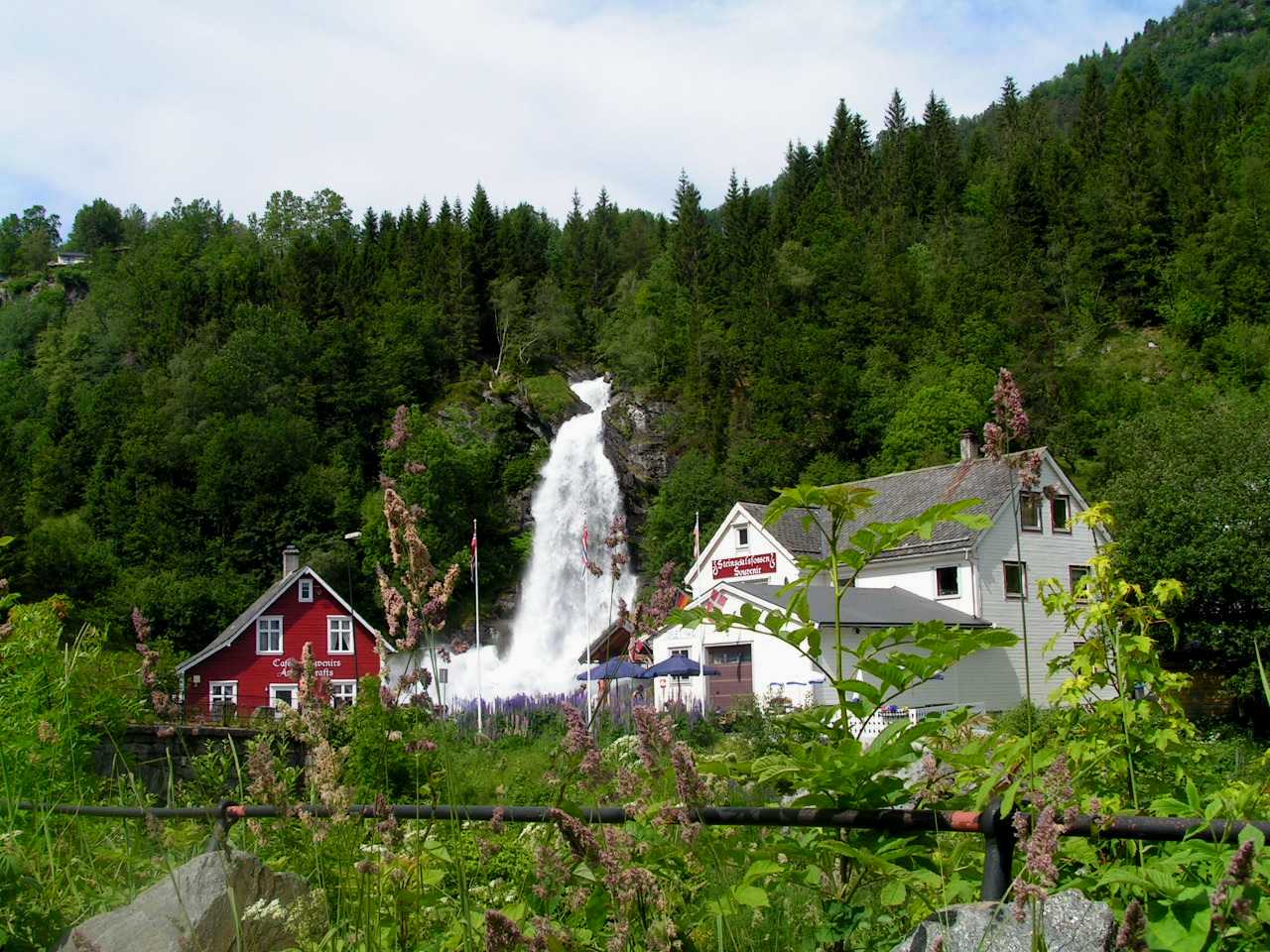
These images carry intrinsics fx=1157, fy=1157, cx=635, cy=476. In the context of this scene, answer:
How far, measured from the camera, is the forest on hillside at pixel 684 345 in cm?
6169

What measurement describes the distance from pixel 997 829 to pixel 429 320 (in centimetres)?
8481

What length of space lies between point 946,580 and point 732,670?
9.03 meters

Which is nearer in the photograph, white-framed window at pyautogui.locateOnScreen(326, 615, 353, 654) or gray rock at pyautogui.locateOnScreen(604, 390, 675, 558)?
white-framed window at pyautogui.locateOnScreen(326, 615, 353, 654)

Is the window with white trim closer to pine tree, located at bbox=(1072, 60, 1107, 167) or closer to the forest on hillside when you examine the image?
the forest on hillside

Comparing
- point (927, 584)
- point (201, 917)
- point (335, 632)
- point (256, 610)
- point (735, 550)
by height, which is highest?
point (735, 550)

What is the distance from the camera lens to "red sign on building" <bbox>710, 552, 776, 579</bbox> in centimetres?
4331

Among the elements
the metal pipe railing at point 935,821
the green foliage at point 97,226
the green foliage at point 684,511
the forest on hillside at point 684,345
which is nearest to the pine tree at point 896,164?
the forest on hillside at point 684,345

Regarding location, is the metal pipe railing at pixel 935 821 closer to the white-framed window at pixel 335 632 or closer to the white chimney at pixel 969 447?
the white chimney at pixel 969 447

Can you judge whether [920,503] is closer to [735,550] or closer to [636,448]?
[735,550]

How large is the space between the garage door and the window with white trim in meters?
8.22

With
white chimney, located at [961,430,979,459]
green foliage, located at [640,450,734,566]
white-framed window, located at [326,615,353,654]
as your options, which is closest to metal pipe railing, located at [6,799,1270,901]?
white chimney, located at [961,430,979,459]

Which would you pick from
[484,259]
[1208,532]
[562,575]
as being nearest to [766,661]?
[1208,532]

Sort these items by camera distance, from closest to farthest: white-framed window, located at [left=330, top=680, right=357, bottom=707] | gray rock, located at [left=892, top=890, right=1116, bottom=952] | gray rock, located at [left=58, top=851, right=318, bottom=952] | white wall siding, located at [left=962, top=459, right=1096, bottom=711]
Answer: gray rock, located at [left=892, top=890, right=1116, bottom=952] → gray rock, located at [left=58, top=851, right=318, bottom=952] → white-framed window, located at [left=330, top=680, right=357, bottom=707] → white wall siding, located at [left=962, top=459, right=1096, bottom=711]

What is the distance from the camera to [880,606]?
3522 centimetres
